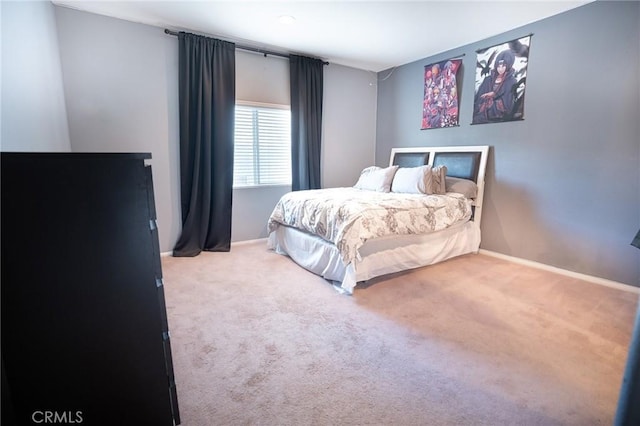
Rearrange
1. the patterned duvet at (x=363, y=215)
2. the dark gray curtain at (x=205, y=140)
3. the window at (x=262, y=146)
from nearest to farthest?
the patterned duvet at (x=363, y=215) → the dark gray curtain at (x=205, y=140) → the window at (x=262, y=146)

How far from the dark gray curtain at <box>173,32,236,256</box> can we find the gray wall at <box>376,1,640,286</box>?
2932 mm

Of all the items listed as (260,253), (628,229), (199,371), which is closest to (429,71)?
(628,229)

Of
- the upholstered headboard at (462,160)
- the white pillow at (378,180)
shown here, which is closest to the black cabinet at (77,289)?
the white pillow at (378,180)

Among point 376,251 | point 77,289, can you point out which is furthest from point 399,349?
point 77,289

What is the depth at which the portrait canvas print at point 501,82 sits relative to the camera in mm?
3170

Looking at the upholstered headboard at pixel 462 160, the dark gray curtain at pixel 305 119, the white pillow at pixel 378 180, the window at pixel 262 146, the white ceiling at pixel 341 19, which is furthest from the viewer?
the dark gray curtain at pixel 305 119

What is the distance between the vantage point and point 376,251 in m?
2.71

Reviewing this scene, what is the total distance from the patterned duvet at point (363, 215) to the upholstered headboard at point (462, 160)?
32 centimetres

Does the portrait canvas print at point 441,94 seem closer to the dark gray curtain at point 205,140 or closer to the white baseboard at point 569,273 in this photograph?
the white baseboard at point 569,273

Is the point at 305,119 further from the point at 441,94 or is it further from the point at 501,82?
the point at 501,82

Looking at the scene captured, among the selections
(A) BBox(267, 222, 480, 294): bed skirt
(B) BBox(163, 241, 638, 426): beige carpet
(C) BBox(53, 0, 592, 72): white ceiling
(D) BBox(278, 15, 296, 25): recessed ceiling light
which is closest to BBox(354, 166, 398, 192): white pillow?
(A) BBox(267, 222, 480, 294): bed skirt

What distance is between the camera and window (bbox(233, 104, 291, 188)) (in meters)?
3.85

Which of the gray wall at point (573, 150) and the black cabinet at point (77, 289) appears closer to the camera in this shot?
the black cabinet at point (77, 289)

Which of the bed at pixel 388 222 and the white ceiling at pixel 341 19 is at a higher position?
the white ceiling at pixel 341 19
